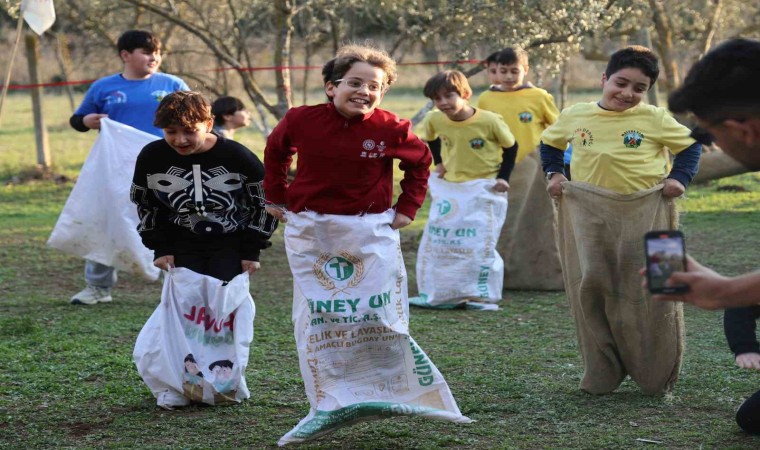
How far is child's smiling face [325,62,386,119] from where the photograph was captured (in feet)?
14.6

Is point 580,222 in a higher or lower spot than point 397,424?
higher

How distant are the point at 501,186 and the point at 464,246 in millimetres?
520

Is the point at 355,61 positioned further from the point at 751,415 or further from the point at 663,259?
the point at 751,415

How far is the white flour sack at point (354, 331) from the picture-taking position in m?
4.48

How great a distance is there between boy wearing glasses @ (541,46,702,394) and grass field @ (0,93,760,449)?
0.21 meters

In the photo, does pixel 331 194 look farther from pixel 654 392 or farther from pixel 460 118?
pixel 460 118

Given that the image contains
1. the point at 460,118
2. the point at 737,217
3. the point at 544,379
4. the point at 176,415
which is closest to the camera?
the point at 176,415

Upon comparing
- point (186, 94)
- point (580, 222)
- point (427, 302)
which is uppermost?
point (186, 94)

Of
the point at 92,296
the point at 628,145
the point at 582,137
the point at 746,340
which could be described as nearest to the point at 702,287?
the point at 746,340

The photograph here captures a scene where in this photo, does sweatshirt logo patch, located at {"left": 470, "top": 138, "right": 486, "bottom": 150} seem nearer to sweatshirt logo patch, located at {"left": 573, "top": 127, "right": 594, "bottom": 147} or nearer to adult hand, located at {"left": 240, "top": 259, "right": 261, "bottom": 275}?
sweatshirt logo patch, located at {"left": 573, "top": 127, "right": 594, "bottom": 147}

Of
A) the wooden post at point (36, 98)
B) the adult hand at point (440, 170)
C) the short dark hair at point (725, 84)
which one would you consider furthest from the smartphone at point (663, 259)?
the wooden post at point (36, 98)

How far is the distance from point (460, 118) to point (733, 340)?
3.99 meters

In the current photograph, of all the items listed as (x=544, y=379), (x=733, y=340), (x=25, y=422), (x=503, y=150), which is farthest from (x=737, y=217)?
(x=25, y=422)

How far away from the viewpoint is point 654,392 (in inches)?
204
